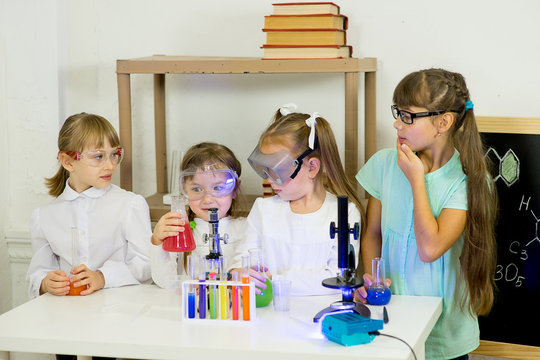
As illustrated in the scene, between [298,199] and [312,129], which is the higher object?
[312,129]

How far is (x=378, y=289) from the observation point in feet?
6.87

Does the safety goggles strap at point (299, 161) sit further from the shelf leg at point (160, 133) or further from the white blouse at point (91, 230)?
the shelf leg at point (160, 133)

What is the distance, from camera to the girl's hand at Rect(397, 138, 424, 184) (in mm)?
2244

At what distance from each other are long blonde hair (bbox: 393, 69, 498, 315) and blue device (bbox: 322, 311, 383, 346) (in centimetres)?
60

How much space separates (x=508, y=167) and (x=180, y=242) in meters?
1.26

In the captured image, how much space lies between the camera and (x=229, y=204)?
103 inches

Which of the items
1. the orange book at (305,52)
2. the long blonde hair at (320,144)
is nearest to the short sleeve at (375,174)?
the long blonde hair at (320,144)

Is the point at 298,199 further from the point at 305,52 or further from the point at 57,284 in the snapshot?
the point at 57,284

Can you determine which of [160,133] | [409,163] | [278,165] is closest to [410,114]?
[409,163]

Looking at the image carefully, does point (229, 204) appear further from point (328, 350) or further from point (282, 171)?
point (328, 350)

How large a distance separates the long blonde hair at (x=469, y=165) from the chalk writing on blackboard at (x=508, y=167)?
0.34 metres

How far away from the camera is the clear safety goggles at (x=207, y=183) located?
2418 millimetres

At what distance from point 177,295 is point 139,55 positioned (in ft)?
4.63

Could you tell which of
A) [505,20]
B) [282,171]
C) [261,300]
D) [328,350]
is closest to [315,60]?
[282,171]
